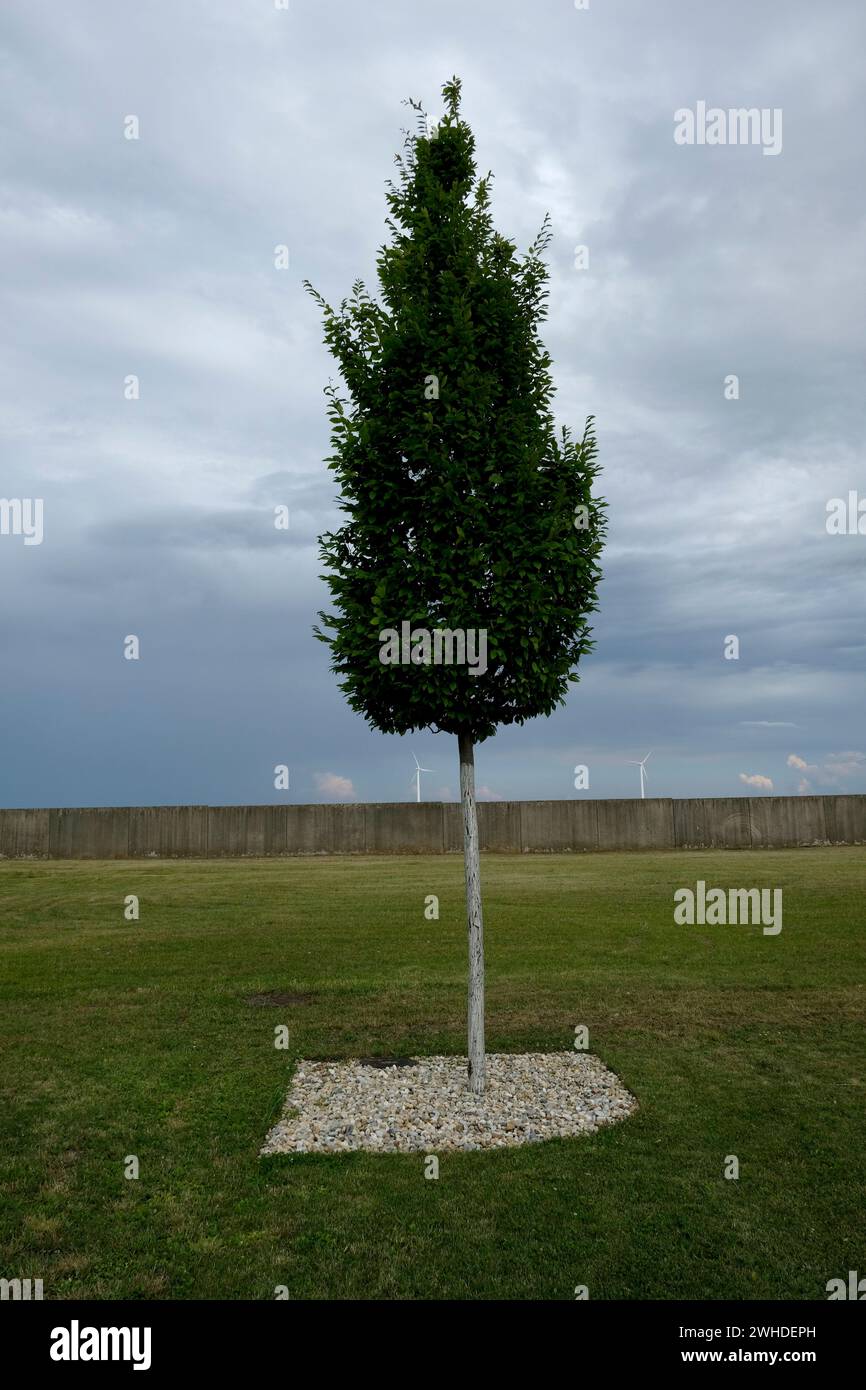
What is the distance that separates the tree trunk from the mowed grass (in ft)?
5.57

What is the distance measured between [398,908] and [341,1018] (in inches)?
579

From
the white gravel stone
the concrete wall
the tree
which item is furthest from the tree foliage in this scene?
the concrete wall

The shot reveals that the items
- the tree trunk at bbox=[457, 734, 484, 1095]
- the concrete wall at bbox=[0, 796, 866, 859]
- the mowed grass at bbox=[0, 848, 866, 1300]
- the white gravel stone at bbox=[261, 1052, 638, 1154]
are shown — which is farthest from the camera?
the concrete wall at bbox=[0, 796, 866, 859]

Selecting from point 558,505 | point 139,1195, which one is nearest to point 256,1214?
point 139,1195

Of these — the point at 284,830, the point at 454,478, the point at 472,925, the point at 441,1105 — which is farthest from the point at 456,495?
the point at 284,830

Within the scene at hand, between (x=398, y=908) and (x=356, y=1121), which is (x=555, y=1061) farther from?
(x=398, y=908)

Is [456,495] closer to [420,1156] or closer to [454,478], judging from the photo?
[454,478]

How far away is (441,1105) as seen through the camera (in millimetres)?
10070

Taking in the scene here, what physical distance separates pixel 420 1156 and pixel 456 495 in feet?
22.7

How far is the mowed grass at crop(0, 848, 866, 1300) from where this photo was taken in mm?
6625

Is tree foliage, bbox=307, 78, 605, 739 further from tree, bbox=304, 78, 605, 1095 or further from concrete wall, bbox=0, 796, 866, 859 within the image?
concrete wall, bbox=0, 796, 866, 859

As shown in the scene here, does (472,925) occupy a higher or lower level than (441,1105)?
higher

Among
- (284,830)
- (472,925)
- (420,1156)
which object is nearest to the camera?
(420,1156)

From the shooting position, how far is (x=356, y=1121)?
9656mm
